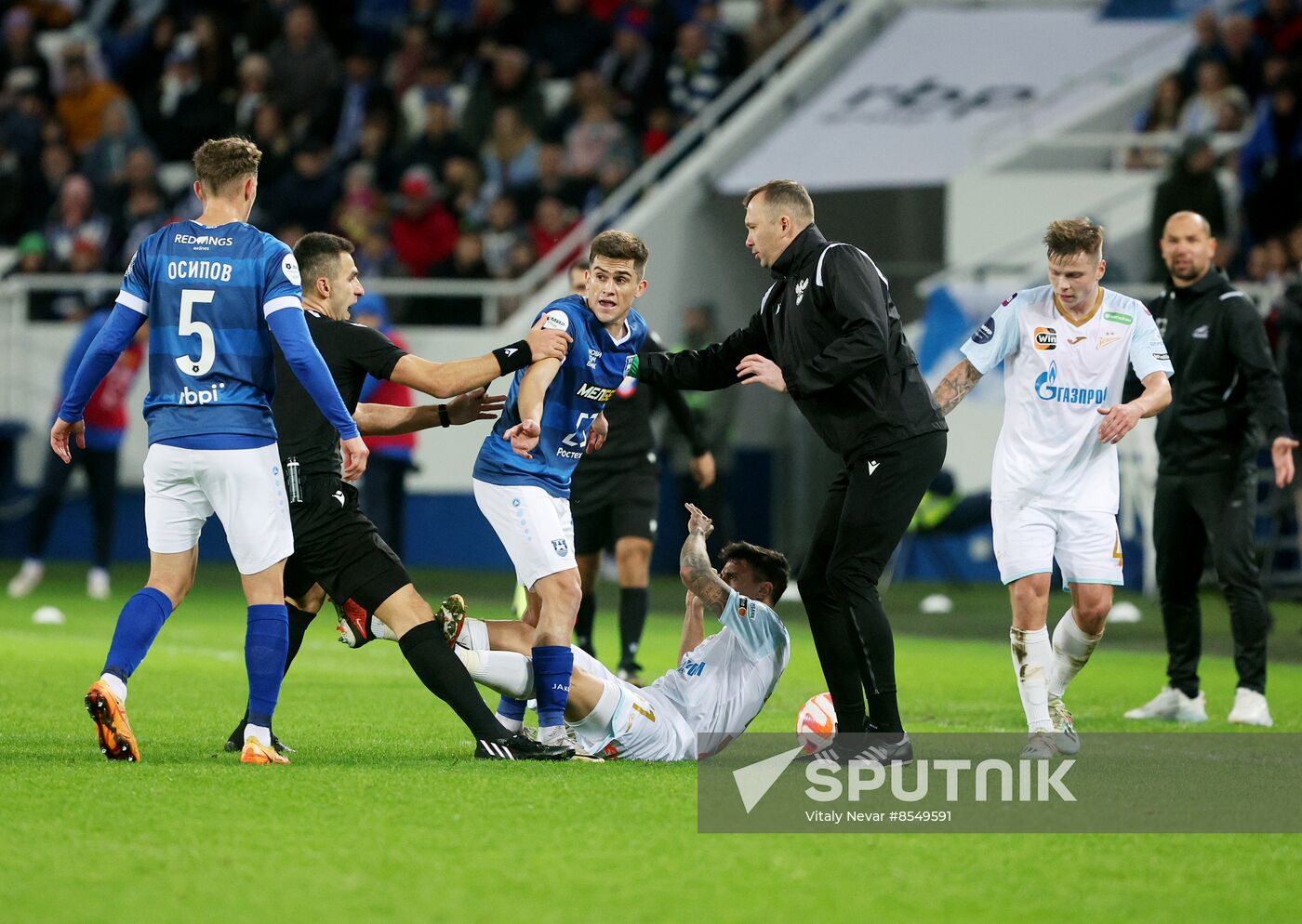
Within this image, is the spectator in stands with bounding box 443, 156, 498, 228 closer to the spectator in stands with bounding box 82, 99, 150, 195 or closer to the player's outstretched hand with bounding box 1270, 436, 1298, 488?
the spectator in stands with bounding box 82, 99, 150, 195

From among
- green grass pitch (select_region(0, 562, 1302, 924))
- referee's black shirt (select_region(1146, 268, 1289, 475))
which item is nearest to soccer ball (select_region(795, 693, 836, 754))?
green grass pitch (select_region(0, 562, 1302, 924))

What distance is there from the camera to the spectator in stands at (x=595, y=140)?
2083 centimetres

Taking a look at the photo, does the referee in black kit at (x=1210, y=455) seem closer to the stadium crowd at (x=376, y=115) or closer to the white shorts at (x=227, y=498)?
the white shorts at (x=227, y=498)

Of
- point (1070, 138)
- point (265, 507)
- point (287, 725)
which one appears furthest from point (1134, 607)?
point (265, 507)

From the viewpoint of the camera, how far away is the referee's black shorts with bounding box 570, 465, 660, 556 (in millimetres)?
10500

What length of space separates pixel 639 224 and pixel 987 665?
372 inches

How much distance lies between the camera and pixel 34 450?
1928 centimetres

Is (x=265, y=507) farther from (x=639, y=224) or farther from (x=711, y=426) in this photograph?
(x=639, y=224)

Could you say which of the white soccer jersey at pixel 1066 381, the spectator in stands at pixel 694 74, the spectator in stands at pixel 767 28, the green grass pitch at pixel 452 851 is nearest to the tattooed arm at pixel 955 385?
the white soccer jersey at pixel 1066 381

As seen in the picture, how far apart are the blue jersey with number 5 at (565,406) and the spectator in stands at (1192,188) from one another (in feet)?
33.8

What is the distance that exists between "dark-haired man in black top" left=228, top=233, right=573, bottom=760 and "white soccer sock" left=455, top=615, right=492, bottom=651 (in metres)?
0.17

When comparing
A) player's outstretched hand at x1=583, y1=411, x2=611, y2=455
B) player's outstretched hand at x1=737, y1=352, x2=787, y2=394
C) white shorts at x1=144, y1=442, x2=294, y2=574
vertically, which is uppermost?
player's outstretched hand at x1=737, y1=352, x2=787, y2=394

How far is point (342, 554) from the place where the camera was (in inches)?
278

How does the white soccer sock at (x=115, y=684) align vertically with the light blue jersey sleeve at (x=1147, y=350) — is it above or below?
below
